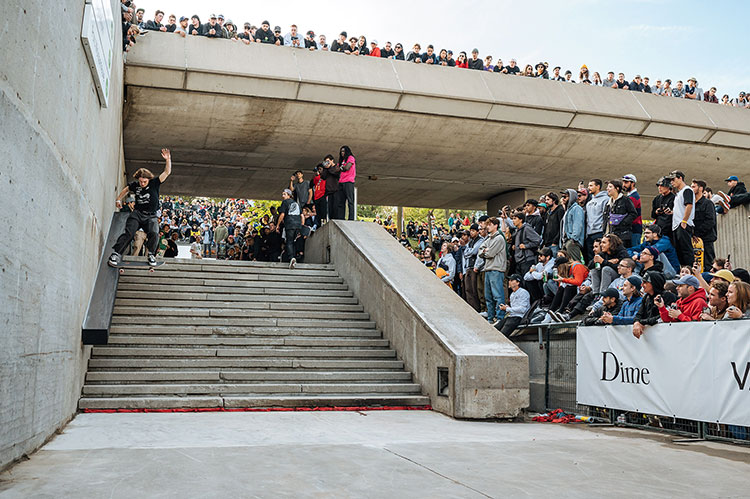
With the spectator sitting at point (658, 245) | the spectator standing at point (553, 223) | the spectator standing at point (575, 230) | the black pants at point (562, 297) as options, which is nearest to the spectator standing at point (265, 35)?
the spectator standing at point (553, 223)

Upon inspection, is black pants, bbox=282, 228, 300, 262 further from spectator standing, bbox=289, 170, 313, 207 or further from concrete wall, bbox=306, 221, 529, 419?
concrete wall, bbox=306, 221, 529, 419

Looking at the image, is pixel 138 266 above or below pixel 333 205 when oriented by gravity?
below

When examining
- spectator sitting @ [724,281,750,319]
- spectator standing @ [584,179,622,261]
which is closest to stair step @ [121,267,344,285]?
spectator standing @ [584,179,622,261]

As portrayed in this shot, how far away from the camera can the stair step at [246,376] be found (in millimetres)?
8427

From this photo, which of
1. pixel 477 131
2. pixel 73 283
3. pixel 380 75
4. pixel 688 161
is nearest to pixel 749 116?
pixel 688 161

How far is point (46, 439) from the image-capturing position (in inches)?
225

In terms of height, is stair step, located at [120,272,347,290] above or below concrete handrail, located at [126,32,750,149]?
below

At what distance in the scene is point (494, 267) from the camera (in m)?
11.7

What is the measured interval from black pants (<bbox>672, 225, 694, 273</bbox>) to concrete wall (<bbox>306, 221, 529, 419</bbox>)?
339 cm

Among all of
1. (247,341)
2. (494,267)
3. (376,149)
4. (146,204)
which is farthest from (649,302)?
(376,149)

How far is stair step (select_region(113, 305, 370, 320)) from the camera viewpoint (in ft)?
33.1

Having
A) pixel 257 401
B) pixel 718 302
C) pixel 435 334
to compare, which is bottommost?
pixel 257 401

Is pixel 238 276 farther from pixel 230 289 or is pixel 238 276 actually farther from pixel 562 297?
pixel 562 297

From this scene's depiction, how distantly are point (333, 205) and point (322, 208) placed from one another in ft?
2.28
